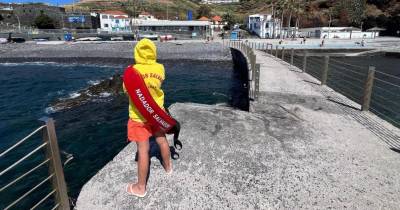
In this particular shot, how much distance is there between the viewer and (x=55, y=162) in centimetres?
323

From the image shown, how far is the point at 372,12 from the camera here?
90688 millimetres

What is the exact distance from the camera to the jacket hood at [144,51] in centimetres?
368

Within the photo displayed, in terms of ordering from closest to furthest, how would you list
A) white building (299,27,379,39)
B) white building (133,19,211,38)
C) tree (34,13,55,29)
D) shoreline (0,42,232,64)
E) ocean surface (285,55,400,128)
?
ocean surface (285,55,400,128), shoreline (0,42,232,64), white building (133,19,211,38), white building (299,27,379,39), tree (34,13,55,29)

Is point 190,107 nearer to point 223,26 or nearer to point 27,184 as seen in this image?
point 27,184

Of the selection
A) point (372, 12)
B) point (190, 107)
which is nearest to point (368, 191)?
point (190, 107)

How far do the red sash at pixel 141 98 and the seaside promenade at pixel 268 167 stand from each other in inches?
48.2

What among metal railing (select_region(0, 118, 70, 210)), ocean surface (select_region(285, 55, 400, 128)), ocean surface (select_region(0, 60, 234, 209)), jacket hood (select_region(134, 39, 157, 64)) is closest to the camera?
metal railing (select_region(0, 118, 70, 210))

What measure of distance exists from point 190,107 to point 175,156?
3399mm

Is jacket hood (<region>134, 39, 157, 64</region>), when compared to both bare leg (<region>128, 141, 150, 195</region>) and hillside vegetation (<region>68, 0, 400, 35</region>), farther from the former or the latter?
hillside vegetation (<region>68, 0, 400, 35</region>)

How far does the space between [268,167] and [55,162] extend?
11.1 feet

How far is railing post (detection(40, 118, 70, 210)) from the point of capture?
3.06 metres

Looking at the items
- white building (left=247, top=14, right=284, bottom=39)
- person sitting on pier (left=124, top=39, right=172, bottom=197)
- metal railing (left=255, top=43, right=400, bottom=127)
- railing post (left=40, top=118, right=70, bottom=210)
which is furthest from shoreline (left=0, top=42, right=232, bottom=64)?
railing post (left=40, top=118, right=70, bottom=210)

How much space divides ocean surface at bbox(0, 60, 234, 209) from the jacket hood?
1.39 meters

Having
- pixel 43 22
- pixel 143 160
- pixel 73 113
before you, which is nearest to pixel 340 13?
pixel 43 22
